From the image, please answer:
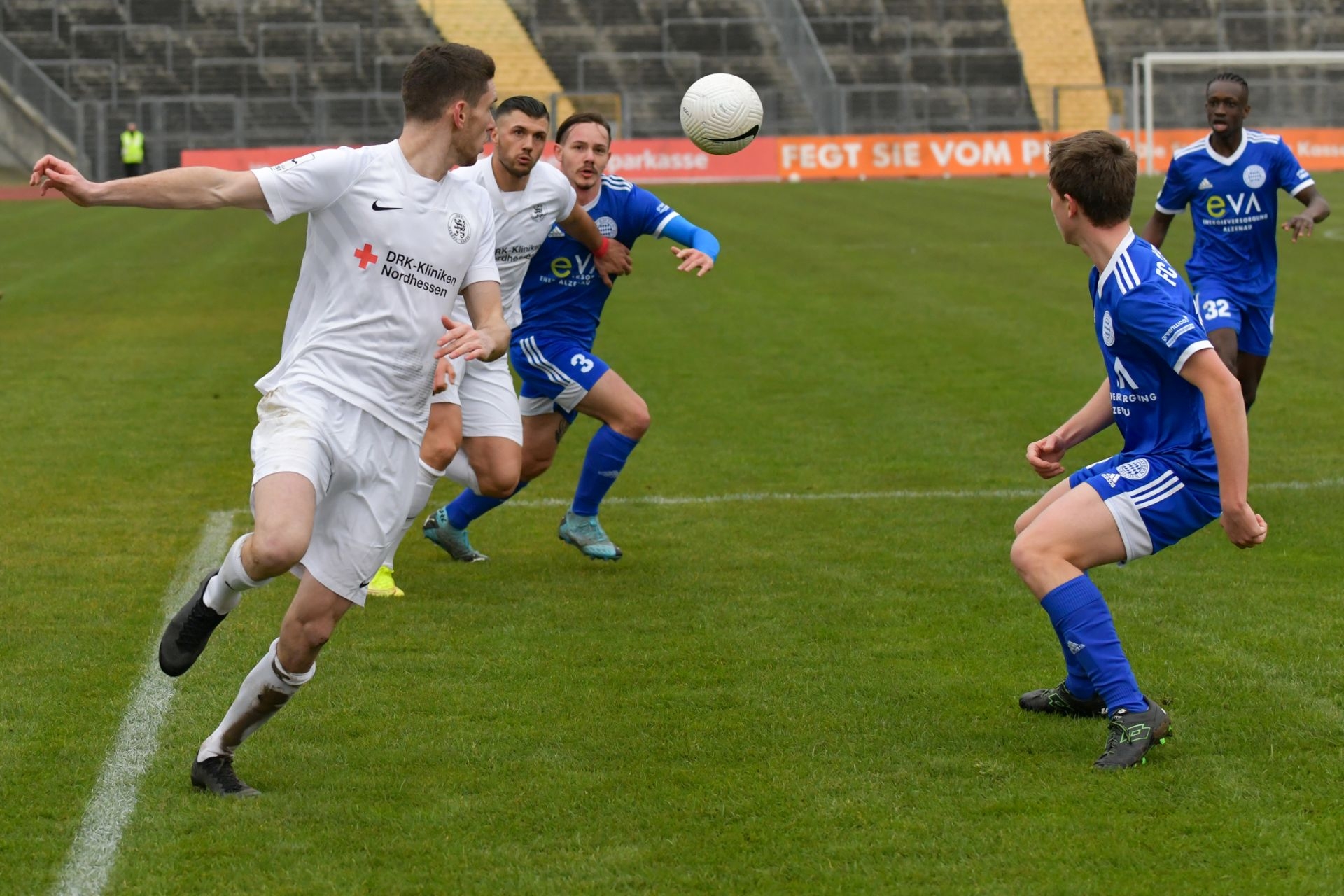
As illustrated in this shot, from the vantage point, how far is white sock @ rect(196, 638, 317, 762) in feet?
15.4

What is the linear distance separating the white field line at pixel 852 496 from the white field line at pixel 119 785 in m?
3.12

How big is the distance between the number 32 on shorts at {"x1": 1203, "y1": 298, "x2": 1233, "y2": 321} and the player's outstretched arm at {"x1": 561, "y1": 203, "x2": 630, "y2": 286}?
11.0 feet

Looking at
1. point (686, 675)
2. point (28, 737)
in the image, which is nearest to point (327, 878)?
point (28, 737)

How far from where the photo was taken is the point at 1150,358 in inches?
199

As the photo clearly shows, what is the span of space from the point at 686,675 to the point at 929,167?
37607 mm

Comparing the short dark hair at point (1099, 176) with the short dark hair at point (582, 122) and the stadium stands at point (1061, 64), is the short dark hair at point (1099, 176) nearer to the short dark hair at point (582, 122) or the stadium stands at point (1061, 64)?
the short dark hair at point (582, 122)

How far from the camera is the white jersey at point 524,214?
25.2ft

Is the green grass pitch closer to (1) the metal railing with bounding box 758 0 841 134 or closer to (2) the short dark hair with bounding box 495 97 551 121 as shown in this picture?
(2) the short dark hair with bounding box 495 97 551 121

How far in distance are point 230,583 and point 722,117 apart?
15.2 feet

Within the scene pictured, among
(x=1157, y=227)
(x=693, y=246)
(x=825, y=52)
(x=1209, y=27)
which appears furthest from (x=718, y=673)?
(x=1209, y=27)

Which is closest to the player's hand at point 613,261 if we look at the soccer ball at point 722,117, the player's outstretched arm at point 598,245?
the player's outstretched arm at point 598,245

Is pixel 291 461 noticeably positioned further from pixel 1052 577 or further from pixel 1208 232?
pixel 1208 232

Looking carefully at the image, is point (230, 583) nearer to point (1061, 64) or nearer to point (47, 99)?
point (47, 99)

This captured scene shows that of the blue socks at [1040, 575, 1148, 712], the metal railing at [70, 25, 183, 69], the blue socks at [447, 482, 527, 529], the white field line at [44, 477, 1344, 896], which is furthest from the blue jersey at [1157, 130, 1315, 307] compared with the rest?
the metal railing at [70, 25, 183, 69]
